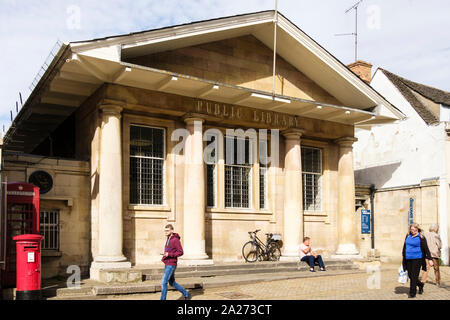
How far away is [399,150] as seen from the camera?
2567cm

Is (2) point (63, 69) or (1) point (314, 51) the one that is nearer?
(2) point (63, 69)

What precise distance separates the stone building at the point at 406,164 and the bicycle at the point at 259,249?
674cm

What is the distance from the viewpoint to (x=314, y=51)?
63.4 ft

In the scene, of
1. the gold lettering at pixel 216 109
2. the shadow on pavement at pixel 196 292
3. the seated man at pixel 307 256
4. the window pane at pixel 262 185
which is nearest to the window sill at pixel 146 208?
the gold lettering at pixel 216 109

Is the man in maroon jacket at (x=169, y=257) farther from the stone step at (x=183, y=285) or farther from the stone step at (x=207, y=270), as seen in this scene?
the stone step at (x=207, y=270)

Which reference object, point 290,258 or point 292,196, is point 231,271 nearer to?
point 290,258

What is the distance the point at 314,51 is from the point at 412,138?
27.3 feet

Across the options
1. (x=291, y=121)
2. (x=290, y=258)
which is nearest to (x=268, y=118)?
(x=291, y=121)

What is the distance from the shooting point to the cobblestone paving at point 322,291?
1325cm

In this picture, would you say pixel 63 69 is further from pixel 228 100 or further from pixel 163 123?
pixel 228 100

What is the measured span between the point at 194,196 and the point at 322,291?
17.2ft

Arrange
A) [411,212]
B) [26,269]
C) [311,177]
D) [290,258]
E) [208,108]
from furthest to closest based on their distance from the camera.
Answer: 1. [411,212]
2. [311,177]
3. [290,258]
4. [208,108]
5. [26,269]

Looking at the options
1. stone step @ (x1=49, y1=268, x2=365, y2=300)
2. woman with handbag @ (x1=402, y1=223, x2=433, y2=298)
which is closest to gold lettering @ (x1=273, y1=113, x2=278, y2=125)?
stone step @ (x1=49, y1=268, x2=365, y2=300)
